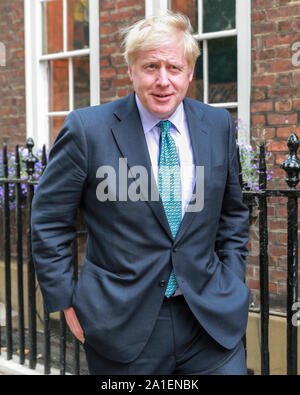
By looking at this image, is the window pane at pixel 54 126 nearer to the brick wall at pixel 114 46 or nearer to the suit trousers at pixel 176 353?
the brick wall at pixel 114 46

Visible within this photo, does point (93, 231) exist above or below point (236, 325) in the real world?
above

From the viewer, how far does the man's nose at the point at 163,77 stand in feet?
6.17

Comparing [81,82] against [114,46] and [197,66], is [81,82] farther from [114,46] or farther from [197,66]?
[197,66]

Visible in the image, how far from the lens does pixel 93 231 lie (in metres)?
2.00

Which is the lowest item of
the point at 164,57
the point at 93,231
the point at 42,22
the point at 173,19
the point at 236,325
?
the point at 236,325

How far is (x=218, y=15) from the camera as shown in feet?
14.7

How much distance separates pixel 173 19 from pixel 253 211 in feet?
7.99

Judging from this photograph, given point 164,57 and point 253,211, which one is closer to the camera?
point 164,57

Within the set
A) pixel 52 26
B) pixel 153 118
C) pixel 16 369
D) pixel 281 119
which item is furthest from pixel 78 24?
pixel 153 118

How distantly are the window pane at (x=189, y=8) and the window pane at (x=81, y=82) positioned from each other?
122cm

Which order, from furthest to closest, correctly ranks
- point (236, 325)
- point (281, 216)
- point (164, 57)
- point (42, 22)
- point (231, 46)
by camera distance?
point (42, 22) < point (231, 46) < point (281, 216) < point (236, 325) < point (164, 57)

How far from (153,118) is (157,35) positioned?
31 centimetres
